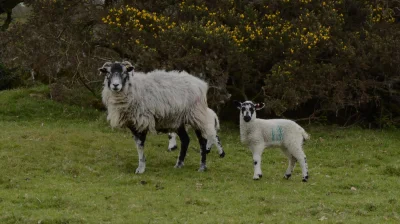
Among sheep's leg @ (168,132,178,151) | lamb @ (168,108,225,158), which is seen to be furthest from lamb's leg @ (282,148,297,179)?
sheep's leg @ (168,132,178,151)

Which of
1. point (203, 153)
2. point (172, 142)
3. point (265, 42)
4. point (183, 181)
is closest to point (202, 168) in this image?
point (203, 153)

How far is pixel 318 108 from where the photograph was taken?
2217cm

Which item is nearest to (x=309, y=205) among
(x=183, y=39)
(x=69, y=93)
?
(x=183, y=39)

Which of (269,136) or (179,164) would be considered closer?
(269,136)

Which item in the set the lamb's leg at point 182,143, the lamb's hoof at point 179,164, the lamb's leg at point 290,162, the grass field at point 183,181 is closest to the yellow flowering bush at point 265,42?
the grass field at point 183,181

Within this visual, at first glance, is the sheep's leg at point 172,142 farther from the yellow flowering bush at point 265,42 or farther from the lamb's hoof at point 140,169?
the lamb's hoof at point 140,169

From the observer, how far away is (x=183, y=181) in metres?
13.4

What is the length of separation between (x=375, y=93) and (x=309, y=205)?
11.4 meters

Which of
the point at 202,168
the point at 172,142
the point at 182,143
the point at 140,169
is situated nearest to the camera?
the point at 140,169

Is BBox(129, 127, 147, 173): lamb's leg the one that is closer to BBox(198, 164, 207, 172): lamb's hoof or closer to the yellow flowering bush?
BBox(198, 164, 207, 172): lamb's hoof

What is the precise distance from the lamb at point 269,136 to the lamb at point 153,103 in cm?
162

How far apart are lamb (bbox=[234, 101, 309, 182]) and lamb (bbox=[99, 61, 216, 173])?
162 centimetres

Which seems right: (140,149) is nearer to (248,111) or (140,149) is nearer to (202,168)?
(202,168)

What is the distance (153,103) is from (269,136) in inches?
112
